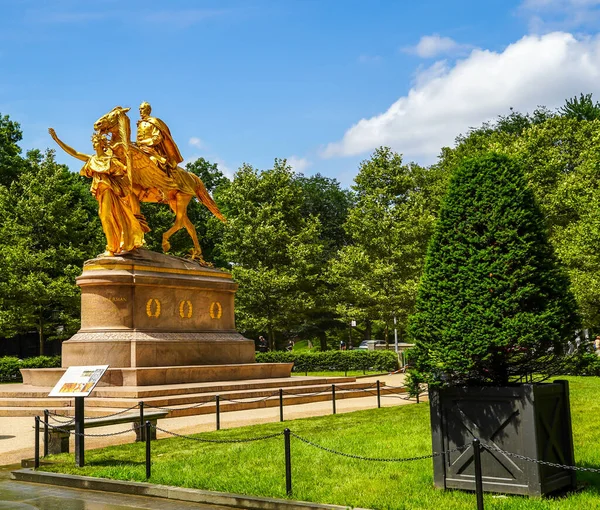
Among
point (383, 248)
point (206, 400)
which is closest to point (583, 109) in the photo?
Answer: point (383, 248)

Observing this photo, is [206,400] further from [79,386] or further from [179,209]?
[179,209]

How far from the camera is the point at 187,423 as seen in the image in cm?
1719

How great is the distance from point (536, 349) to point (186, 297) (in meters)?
18.3

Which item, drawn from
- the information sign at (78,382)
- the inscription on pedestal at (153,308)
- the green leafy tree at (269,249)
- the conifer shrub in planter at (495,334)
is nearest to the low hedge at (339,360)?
the green leafy tree at (269,249)

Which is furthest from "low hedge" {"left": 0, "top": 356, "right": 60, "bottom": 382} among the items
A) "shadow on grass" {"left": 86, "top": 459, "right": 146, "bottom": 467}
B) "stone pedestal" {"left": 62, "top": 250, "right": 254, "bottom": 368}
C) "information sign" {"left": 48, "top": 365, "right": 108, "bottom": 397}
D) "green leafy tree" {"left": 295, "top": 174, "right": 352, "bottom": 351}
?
"green leafy tree" {"left": 295, "top": 174, "right": 352, "bottom": 351}

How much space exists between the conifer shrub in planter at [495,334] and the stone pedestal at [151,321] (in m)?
14.3

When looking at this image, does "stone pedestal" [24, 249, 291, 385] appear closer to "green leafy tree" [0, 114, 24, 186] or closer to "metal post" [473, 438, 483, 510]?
"metal post" [473, 438, 483, 510]

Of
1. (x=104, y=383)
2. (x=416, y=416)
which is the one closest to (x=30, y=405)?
(x=104, y=383)

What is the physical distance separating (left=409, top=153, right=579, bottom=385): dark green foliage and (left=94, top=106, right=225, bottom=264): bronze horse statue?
17615 millimetres

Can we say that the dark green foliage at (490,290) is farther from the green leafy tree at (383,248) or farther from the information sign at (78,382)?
the green leafy tree at (383,248)

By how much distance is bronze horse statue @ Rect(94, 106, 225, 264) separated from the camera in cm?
2483

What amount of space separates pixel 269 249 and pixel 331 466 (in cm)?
3553

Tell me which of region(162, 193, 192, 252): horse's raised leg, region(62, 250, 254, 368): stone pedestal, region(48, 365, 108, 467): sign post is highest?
region(162, 193, 192, 252): horse's raised leg

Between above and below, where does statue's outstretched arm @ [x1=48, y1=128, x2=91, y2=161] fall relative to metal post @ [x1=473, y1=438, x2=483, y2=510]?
above
